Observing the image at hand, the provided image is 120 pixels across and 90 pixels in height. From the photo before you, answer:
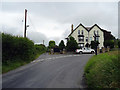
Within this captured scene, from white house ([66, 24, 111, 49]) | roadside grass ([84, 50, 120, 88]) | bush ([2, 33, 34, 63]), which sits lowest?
roadside grass ([84, 50, 120, 88])

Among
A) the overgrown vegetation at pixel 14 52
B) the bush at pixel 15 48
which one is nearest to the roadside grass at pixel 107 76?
the overgrown vegetation at pixel 14 52

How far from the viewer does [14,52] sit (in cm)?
1330

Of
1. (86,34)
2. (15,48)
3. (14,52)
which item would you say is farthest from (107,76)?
(86,34)

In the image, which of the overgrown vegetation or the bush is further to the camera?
the bush

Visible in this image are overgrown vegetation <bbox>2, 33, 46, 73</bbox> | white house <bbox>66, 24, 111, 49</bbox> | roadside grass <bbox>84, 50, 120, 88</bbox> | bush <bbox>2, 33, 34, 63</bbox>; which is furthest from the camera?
white house <bbox>66, 24, 111, 49</bbox>

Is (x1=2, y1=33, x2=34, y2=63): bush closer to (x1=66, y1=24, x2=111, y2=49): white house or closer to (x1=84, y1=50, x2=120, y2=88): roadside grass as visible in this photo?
(x1=84, y1=50, x2=120, y2=88): roadside grass

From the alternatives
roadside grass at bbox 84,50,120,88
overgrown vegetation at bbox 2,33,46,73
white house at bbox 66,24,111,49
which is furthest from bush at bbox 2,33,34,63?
white house at bbox 66,24,111,49

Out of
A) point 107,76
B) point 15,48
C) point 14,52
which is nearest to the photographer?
point 107,76

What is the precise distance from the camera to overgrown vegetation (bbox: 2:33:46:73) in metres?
12.0

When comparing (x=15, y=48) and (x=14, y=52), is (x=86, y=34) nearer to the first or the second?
(x=15, y=48)

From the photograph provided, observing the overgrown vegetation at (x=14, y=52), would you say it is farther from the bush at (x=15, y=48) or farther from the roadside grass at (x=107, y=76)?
the roadside grass at (x=107, y=76)

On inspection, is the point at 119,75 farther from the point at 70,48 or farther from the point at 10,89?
the point at 70,48

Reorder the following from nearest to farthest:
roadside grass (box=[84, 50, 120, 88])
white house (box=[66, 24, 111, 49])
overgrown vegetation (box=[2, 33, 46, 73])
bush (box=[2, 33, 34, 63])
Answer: roadside grass (box=[84, 50, 120, 88]), overgrown vegetation (box=[2, 33, 46, 73]), bush (box=[2, 33, 34, 63]), white house (box=[66, 24, 111, 49])

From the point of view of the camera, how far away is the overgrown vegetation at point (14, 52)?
11995 mm
